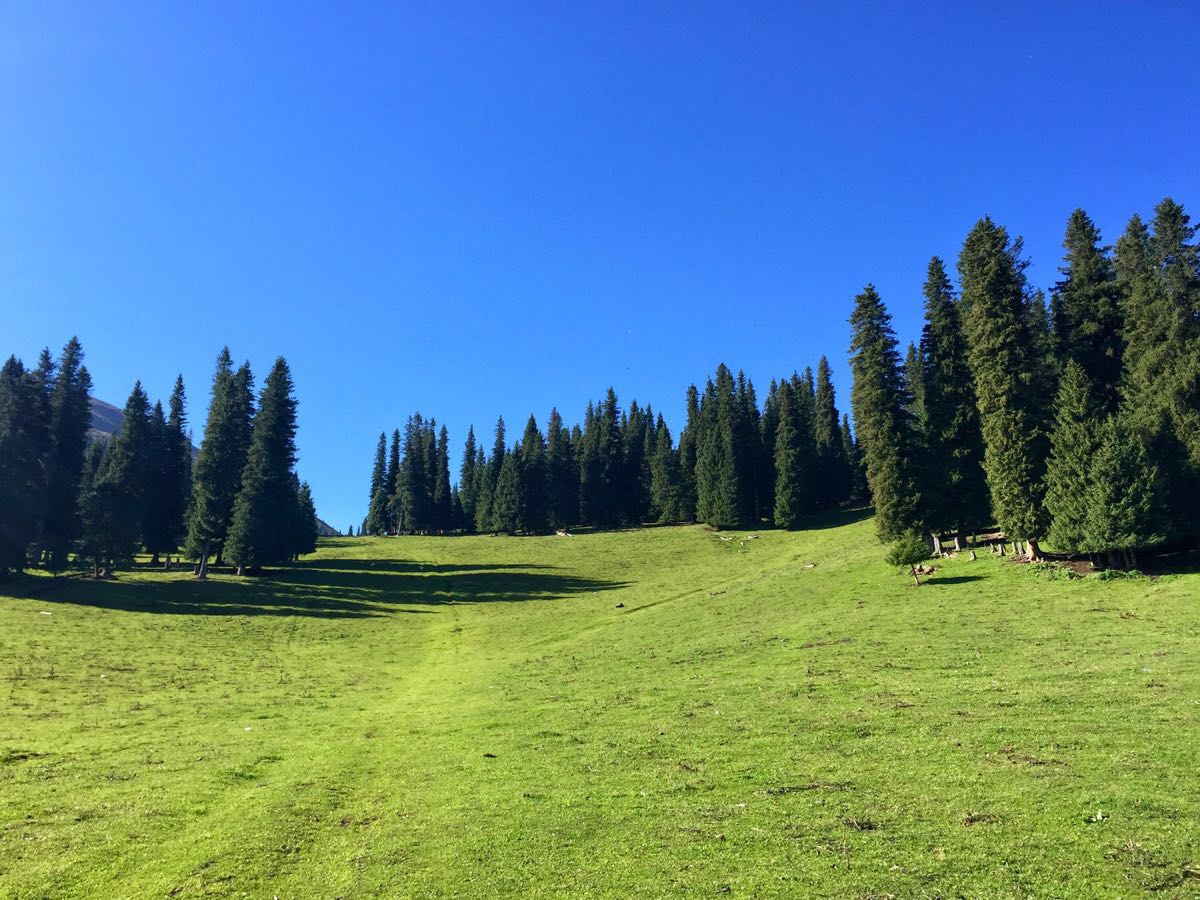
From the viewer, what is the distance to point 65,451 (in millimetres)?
71750

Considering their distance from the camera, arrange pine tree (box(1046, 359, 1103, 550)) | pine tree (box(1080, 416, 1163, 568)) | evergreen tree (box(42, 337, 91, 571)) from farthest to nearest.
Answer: evergreen tree (box(42, 337, 91, 571)), pine tree (box(1046, 359, 1103, 550)), pine tree (box(1080, 416, 1163, 568))

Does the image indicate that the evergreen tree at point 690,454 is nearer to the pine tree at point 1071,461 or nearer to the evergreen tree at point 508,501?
the evergreen tree at point 508,501

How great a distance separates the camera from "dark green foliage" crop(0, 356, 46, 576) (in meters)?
56.9

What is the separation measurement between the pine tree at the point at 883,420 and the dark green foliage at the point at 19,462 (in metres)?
73.7

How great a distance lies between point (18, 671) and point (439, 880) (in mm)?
31130

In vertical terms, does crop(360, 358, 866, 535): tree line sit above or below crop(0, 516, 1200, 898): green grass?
above

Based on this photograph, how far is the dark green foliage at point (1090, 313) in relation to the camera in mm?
51469

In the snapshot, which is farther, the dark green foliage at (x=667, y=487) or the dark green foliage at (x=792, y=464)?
the dark green foliage at (x=667, y=487)

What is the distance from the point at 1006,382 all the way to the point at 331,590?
60757mm

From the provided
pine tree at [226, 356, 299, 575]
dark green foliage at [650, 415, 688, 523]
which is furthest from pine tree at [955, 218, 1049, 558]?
dark green foliage at [650, 415, 688, 523]

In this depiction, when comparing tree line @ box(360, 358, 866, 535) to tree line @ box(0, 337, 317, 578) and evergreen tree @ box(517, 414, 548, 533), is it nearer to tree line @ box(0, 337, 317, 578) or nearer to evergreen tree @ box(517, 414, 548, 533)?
evergreen tree @ box(517, 414, 548, 533)

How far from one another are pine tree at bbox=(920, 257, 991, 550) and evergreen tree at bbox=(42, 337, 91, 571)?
80.1 metres

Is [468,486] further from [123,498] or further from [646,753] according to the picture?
[646,753]

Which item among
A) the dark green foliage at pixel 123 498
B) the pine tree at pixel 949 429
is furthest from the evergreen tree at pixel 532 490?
the pine tree at pixel 949 429
